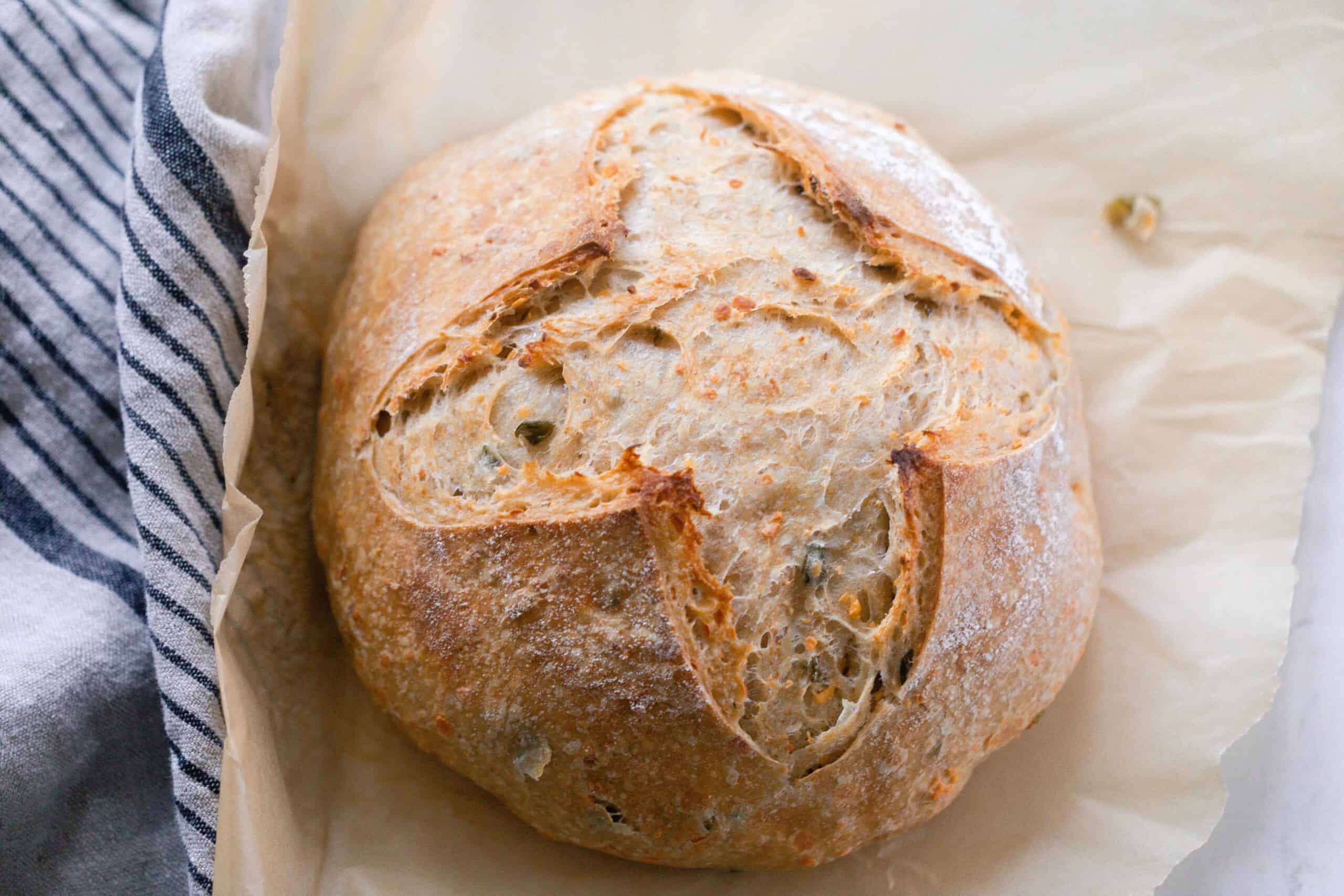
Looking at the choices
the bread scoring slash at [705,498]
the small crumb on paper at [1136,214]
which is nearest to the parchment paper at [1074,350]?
the small crumb on paper at [1136,214]

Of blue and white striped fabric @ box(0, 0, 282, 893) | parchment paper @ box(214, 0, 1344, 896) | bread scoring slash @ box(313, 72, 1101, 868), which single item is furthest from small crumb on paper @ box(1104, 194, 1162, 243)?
blue and white striped fabric @ box(0, 0, 282, 893)

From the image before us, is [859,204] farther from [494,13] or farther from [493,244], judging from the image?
[494,13]

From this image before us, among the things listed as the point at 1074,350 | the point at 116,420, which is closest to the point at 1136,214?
the point at 1074,350

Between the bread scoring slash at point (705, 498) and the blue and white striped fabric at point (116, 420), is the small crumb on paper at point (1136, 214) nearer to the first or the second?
the bread scoring slash at point (705, 498)

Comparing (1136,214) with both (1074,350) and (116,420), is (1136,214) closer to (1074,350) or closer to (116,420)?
(1074,350)

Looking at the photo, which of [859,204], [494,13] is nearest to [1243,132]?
[859,204]

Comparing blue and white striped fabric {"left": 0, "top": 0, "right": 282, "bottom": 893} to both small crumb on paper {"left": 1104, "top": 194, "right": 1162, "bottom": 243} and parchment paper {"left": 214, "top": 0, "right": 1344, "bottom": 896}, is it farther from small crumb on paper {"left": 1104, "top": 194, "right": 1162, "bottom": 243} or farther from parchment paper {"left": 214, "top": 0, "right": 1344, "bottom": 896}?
small crumb on paper {"left": 1104, "top": 194, "right": 1162, "bottom": 243}

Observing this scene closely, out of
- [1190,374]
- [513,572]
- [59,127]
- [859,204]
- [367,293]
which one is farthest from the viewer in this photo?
[1190,374]
